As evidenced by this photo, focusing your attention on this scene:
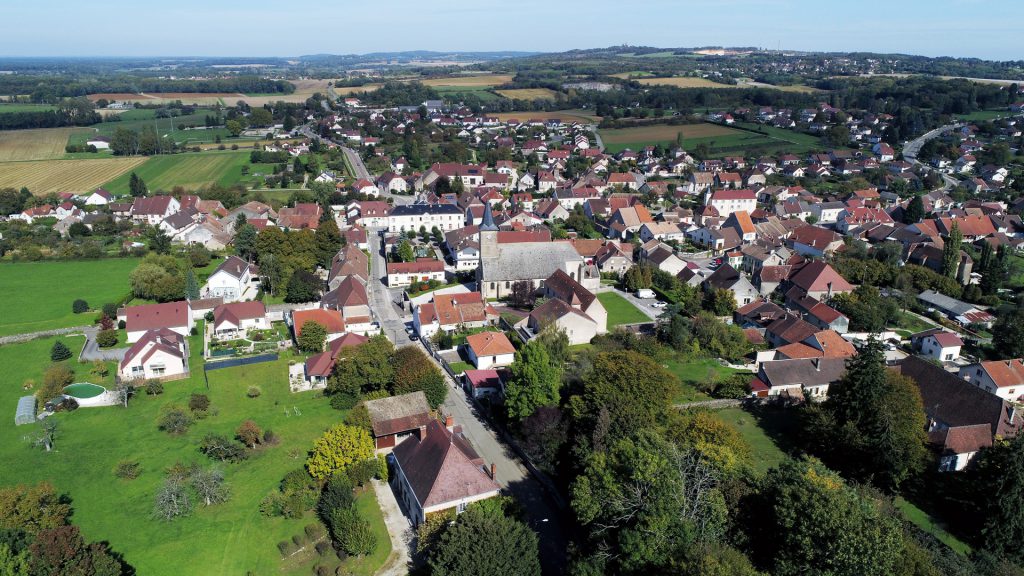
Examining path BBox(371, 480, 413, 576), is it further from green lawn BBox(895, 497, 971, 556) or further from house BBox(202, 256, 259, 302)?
house BBox(202, 256, 259, 302)

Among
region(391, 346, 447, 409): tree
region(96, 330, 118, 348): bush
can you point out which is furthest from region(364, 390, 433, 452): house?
region(96, 330, 118, 348): bush

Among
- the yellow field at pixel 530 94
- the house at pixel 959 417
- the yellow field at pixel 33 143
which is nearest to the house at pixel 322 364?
the house at pixel 959 417

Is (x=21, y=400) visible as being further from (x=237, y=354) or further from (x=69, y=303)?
(x=69, y=303)

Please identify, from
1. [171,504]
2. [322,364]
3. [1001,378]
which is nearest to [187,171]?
[322,364]

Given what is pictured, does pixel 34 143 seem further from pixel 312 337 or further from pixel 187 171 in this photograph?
pixel 312 337

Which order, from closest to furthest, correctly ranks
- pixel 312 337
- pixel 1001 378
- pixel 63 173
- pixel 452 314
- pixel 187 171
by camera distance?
pixel 1001 378 → pixel 312 337 → pixel 452 314 → pixel 63 173 → pixel 187 171

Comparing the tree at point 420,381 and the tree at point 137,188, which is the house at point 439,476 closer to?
the tree at point 420,381

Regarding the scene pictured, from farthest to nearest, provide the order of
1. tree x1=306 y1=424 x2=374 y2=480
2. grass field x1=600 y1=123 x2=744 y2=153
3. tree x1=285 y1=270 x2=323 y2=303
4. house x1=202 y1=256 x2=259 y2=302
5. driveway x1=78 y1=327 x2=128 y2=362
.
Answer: grass field x1=600 y1=123 x2=744 y2=153 → house x1=202 y1=256 x2=259 y2=302 → tree x1=285 y1=270 x2=323 y2=303 → driveway x1=78 y1=327 x2=128 y2=362 → tree x1=306 y1=424 x2=374 y2=480
